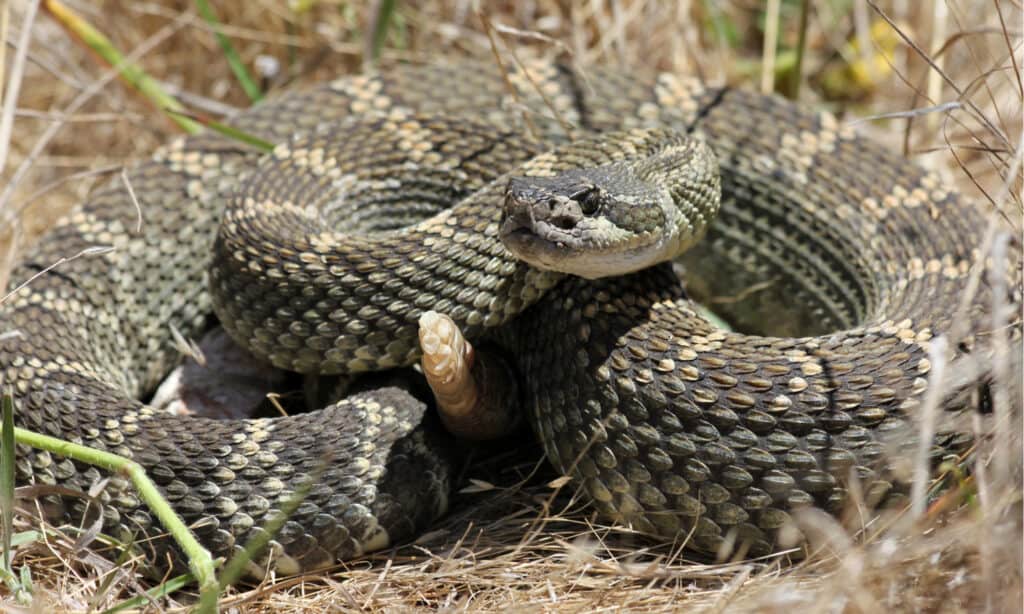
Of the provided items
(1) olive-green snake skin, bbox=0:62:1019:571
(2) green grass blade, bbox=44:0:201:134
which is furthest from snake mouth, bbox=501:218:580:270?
(2) green grass blade, bbox=44:0:201:134

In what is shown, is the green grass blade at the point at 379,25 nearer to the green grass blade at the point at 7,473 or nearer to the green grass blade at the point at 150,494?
the green grass blade at the point at 150,494

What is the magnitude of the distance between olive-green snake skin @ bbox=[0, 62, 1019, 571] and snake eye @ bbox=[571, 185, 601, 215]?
468mm

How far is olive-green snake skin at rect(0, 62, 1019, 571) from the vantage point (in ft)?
11.8

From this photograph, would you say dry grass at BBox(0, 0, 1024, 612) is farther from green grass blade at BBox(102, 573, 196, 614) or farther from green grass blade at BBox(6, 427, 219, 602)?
green grass blade at BBox(6, 427, 219, 602)

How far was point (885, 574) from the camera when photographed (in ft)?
9.50

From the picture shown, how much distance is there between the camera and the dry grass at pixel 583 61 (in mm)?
2988

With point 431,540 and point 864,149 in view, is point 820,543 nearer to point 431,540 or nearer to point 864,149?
point 431,540

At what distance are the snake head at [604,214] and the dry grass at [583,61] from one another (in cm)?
93

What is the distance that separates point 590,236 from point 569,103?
6.43 ft

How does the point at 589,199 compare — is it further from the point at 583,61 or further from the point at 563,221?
the point at 583,61

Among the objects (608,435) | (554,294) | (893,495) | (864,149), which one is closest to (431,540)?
(608,435)

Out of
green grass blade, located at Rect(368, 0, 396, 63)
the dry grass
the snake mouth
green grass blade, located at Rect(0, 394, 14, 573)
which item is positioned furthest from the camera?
green grass blade, located at Rect(368, 0, 396, 63)

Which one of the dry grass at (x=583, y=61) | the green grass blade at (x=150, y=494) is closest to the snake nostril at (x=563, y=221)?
the dry grass at (x=583, y=61)

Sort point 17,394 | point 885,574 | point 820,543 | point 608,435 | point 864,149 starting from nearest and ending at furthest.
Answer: point 885,574 < point 820,543 < point 608,435 < point 17,394 < point 864,149
